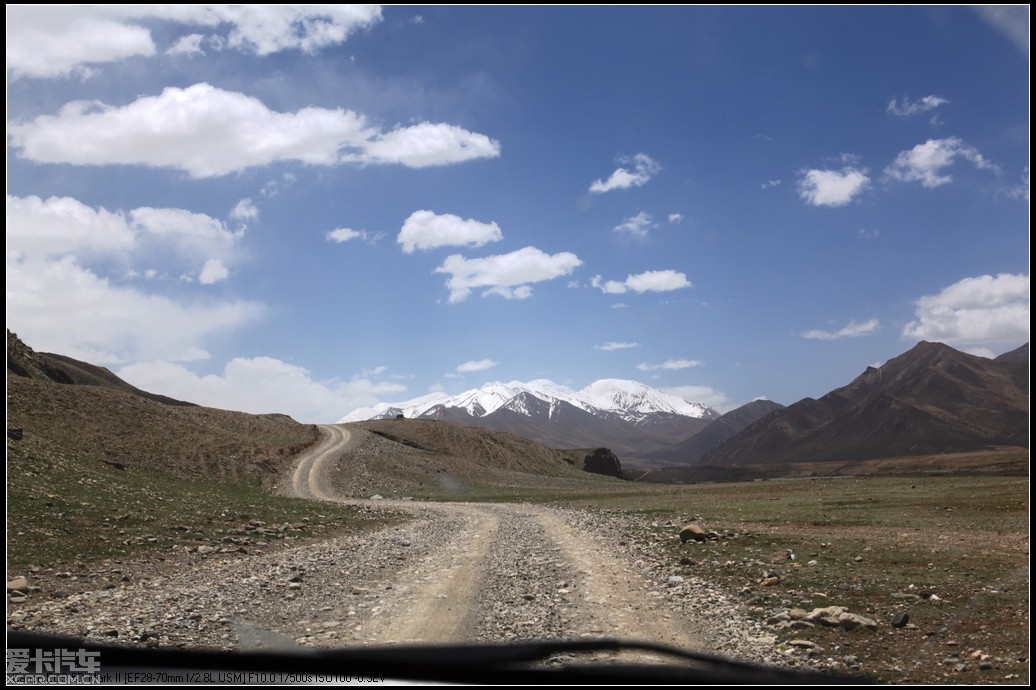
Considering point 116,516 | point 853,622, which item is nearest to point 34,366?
point 116,516

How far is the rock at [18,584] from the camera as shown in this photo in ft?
44.4

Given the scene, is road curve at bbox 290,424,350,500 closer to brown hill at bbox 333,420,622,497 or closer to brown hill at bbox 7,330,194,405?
brown hill at bbox 333,420,622,497

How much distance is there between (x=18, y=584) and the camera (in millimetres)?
13758

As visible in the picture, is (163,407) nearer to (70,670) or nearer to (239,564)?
(239,564)

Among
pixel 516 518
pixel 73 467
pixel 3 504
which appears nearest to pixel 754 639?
pixel 3 504

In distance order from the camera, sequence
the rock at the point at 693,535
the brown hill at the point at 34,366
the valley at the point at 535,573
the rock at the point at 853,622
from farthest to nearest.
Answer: the brown hill at the point at 34,366 < the rock at the point at 693,535 < the rock at the point at 853,622 < the valley at the point at 535,573

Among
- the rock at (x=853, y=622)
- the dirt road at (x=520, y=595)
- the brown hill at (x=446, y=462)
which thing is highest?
the rock at (x=853, y=622)

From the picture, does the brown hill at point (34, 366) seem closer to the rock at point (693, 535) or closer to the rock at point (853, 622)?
the rock at point (693, 535)

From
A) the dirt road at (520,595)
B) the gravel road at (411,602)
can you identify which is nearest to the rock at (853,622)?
the gravel road at (411,602)

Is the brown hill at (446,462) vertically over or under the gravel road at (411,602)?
under

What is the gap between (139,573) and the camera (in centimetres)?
1703

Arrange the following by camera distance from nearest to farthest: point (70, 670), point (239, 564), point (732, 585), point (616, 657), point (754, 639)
Answer: point (70, 670), point (616, 657), point (754, 639), point (732, 585), point (239, 564)

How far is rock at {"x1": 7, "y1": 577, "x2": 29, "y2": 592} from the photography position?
13.5m

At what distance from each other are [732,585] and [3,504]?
21665 millimetres
